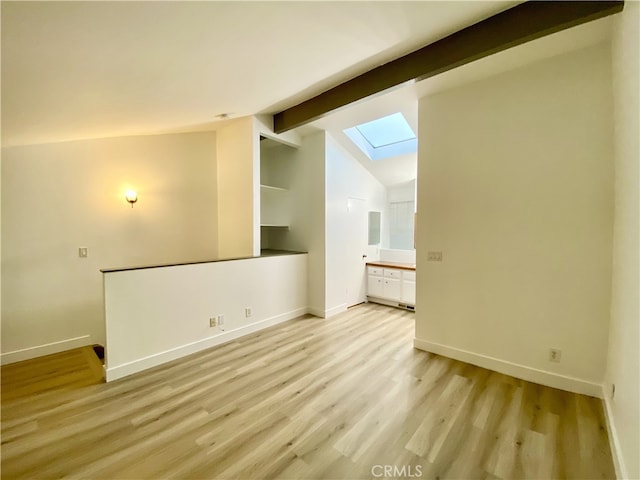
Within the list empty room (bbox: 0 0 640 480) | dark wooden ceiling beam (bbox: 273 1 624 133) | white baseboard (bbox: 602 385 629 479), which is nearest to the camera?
white baseboard (bbox: 602 385 629 479)

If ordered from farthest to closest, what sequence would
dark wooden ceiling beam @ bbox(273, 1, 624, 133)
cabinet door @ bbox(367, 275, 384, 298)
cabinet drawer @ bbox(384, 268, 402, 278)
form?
cabinet door @ bbox(367, 275, 384, 298) → cabinet drawer @ bbox(384, 268, 402, 278) → dark wooden ceiling beam @ bbox(273, 1, 624, 133)

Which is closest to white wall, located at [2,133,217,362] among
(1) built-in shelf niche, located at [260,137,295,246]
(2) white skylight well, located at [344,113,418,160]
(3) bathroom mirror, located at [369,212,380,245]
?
(1) built-in shelf niche, located at [260,137,295,246]

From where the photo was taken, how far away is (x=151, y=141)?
12.9 ft

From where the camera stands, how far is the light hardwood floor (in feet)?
5.43

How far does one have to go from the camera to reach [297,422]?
2.03 metres

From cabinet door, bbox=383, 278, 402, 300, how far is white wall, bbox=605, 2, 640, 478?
114 inches

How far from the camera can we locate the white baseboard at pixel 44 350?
314 centimetres

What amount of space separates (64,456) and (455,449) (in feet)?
8.33

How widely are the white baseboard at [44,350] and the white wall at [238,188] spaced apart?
2.10m

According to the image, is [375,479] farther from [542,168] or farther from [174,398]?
[542,168]

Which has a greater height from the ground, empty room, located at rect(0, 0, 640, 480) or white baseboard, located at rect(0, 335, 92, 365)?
empty room, located at rect(0, 0, 640, 480)

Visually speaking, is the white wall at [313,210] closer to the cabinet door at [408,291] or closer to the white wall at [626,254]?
the cabinet door at [408,291]

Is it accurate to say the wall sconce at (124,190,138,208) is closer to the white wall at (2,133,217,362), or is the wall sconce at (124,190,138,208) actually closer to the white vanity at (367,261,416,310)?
the white wall at (2,133,217,362)

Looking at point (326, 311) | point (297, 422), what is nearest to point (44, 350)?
point (297, 422)
